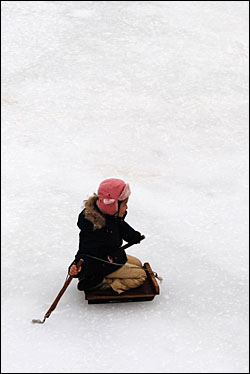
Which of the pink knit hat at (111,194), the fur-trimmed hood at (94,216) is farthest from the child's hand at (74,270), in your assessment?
the pink knit hat at (111,194)

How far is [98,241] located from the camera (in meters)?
3.23

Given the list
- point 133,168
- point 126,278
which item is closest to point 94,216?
point 126,278

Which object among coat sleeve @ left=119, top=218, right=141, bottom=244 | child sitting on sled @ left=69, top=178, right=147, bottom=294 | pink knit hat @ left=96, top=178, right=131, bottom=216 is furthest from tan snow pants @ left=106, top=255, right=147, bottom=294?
pink knit hat @ left=96, top=178, right=131, bottom=216

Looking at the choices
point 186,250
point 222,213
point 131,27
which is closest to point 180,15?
point 131,27

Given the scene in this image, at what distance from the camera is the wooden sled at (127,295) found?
3.35 m

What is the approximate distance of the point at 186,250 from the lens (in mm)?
4133

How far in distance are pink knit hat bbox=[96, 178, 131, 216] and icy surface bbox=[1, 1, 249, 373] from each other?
2.41ft

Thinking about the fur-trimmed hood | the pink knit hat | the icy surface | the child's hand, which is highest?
the pink knit hat

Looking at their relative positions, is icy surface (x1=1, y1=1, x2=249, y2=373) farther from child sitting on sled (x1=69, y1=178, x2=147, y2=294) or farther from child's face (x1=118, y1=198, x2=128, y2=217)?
child's face (x1=118, y1=198, x2=128, y2=217)

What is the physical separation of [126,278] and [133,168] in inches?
82.8

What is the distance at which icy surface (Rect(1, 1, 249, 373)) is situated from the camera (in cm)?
319

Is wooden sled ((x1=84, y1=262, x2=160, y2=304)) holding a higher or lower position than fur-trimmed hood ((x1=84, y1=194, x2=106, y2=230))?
lower

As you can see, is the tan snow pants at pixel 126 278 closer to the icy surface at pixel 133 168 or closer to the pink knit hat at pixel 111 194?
the icy surface at pixel 133 168

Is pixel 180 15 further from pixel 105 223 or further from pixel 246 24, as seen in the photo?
pixel 105 223
